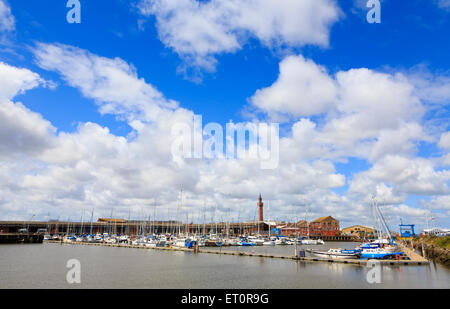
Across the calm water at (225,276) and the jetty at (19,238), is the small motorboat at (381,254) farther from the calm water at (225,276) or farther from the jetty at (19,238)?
the jetty at (19,238)

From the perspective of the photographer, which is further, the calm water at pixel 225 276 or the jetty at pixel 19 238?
the jetty at pixel 19 238

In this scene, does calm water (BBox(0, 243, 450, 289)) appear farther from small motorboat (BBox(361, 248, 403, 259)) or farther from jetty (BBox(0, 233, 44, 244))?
jetty (BBox(0, 233, 44, 244))

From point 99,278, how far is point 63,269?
11916 mm

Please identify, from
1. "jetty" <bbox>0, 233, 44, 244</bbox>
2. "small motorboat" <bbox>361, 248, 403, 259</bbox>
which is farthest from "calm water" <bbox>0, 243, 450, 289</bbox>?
"jetty" <bbox>0, 233, 44, 244</bbox>

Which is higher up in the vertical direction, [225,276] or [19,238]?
[225,276]

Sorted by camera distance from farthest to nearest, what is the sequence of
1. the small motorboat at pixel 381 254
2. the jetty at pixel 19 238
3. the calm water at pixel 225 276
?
the jetty at pixel 19 238 → the small motorboat at pixel 381 254 → the calm water at pixel 225 276

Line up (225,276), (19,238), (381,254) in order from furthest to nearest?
1. (19,238)
2. (381,254)
3. (225,276)

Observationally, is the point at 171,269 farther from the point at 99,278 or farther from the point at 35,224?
the point at 35,224

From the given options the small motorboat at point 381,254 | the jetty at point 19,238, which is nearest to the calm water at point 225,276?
the small motorboat at point 381,254

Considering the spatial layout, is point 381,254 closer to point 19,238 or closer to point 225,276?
point 225,276

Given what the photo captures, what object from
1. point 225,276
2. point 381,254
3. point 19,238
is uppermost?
point 381,254

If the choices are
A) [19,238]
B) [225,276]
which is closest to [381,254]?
[225,276]
